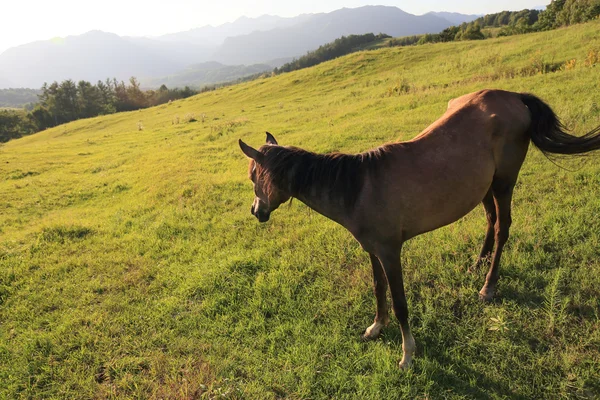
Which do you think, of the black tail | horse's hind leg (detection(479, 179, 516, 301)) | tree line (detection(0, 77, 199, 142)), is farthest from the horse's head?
tree line (detection(0, 77, 199, 142))

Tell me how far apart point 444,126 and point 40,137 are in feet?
138

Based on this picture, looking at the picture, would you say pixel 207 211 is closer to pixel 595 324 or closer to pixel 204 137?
pixel 595 324

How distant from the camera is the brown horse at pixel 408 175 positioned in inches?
116

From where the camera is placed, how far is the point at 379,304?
3.43m

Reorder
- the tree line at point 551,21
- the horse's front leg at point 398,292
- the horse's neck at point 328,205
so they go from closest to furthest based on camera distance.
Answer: the horse's front leg at point 398,292, the horse's neck at point 328,205, the tree line at point 551,21

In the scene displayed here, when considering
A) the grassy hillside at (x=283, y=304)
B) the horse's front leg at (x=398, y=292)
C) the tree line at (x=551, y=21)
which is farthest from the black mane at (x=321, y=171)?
the tree line at (x=551, y=21)

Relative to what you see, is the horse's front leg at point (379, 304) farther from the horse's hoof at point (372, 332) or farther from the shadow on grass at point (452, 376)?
the shadow on grass at point (452, 376)

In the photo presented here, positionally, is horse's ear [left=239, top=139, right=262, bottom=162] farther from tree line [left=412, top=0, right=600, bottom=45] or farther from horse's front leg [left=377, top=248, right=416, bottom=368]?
tree line [left=412, top=0, right=600, bottom=45]

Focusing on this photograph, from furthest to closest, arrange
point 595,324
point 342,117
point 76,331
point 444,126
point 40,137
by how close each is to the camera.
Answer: point 40,137, point 342,117, point 76,331, point 444,126, point 595,324

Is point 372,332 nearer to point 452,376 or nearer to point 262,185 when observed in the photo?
point 452,376

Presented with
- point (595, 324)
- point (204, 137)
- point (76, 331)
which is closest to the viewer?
point (595, 324)

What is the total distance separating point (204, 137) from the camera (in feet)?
52.6

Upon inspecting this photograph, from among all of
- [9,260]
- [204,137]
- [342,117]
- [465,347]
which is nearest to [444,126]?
[465,347]

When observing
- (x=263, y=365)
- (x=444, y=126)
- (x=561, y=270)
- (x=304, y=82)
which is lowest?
(x=263, y=365)
